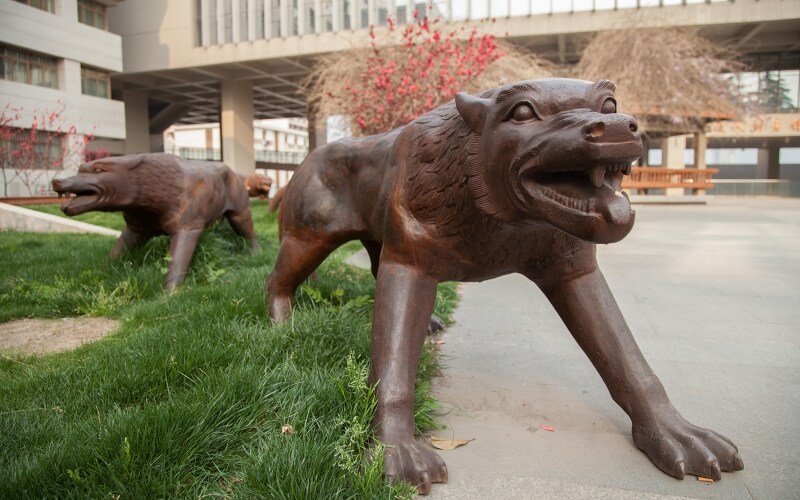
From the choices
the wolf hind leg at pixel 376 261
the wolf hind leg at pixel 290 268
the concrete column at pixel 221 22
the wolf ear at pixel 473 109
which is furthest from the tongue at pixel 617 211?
the concrete column at pixel 221 22

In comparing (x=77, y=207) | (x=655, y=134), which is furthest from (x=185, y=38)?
(x=77, y=207)

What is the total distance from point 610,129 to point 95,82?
30411mm

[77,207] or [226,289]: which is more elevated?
[77,207]

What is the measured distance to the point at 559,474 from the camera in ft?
6.58

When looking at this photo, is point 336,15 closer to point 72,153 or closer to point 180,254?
point 72,153

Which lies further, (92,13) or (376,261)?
(92,13)

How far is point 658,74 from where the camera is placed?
17.0m

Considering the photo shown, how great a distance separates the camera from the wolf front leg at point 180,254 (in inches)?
206

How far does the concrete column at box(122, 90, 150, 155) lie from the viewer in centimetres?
3375

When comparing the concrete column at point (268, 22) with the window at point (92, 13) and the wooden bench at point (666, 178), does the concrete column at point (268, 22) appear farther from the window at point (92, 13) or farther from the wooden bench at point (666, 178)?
the wooden bench at point (666, 178)

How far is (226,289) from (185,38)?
26.5m

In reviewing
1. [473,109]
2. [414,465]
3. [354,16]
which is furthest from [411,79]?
[354,16]

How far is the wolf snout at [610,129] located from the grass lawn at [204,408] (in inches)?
48.2

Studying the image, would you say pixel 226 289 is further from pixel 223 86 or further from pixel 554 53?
pixel 223 86
